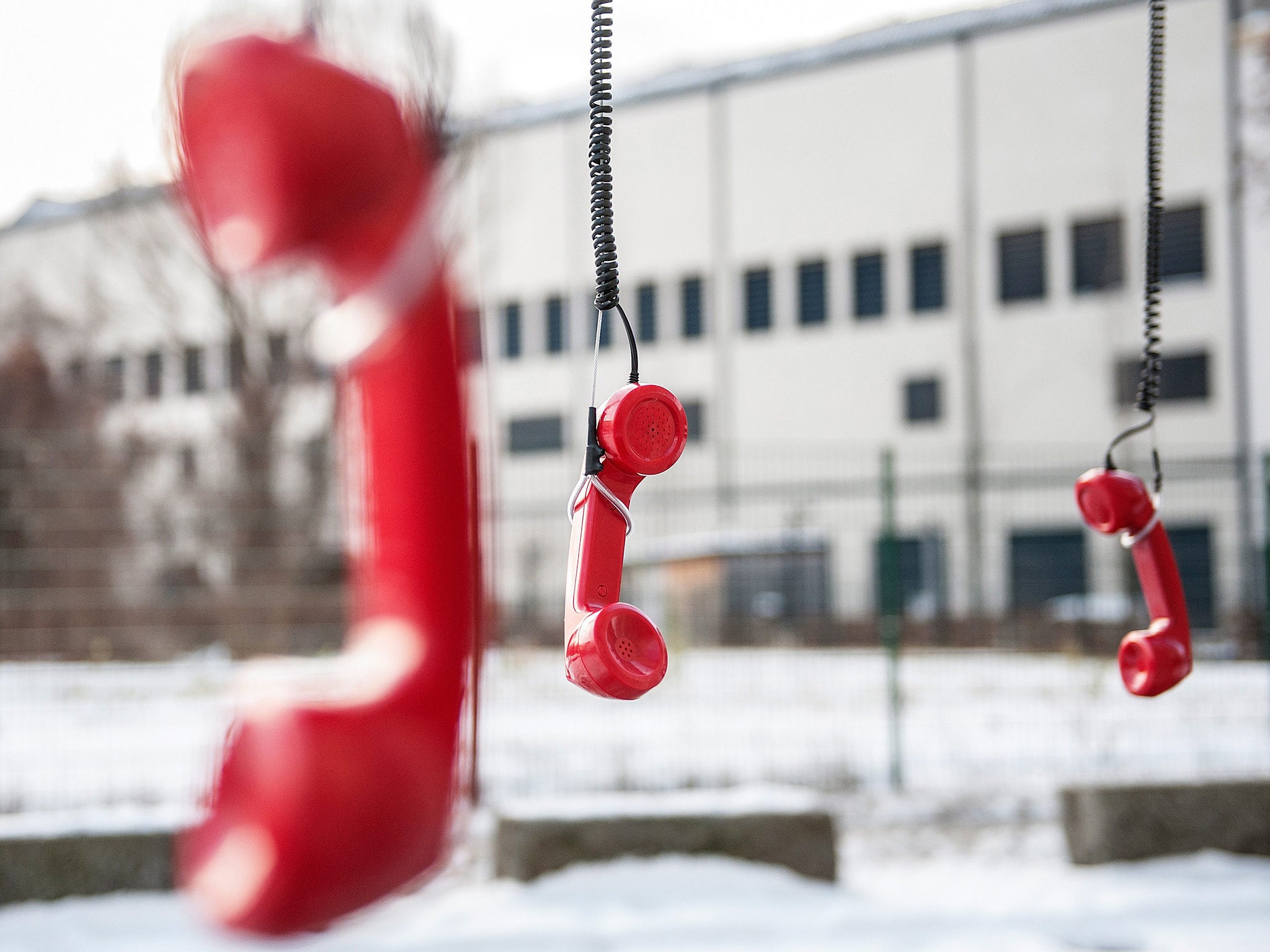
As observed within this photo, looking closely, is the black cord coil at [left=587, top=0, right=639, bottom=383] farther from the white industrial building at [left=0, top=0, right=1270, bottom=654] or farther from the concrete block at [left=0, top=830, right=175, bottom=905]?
the white industrial building at [left=0, top=0, right=1270, bottom=654]

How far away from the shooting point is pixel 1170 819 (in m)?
5.68

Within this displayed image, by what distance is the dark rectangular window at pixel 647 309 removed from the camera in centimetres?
2675

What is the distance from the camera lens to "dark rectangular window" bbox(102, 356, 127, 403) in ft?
72.0

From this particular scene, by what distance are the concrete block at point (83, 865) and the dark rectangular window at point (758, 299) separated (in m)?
21.8

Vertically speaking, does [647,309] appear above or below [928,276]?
below

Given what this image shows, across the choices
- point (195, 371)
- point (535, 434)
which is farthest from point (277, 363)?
point (535, 434)

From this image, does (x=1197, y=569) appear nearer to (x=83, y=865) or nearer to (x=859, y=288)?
(x=83, y=865)

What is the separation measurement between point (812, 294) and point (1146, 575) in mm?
24309

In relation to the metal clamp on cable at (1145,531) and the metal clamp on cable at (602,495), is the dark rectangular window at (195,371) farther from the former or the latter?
the metal clamp on cable at (602,495)

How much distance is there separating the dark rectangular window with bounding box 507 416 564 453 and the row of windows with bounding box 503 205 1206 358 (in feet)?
5.14

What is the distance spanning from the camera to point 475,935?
15.8ft

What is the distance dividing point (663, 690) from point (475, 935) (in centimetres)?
464

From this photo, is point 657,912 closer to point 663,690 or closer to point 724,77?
point 663,690

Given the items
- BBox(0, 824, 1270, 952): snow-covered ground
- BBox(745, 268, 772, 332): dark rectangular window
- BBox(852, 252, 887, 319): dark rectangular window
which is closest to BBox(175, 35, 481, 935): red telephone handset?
BBox(0, 824, 1270, 952): snow-covered ground
